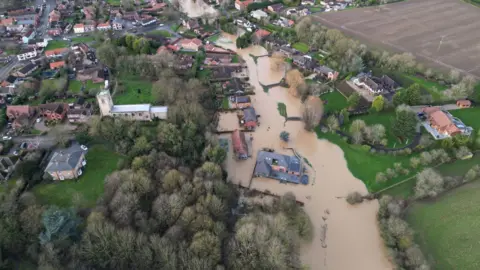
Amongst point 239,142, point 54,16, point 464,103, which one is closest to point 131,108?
point 239,142

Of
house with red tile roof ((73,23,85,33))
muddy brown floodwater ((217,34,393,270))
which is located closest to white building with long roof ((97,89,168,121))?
muddy brown floodwater ((217,34,393,270))

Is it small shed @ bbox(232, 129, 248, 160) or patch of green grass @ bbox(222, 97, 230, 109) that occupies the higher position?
small shed @ bbox(232, 129, 248, 160)

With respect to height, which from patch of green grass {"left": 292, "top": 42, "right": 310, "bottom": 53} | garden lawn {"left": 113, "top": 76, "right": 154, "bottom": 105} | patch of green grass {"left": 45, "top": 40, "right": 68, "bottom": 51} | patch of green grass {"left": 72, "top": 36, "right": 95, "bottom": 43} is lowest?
patch of green grass {"left": 45, "top": 40, "right": 68, "bottom": 51}

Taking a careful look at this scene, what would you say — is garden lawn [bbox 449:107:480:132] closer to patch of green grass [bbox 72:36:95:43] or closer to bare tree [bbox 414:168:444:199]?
bare tree [bbox 414:168:444:199]

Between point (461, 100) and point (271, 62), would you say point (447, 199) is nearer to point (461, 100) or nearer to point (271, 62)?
point (461, 100)

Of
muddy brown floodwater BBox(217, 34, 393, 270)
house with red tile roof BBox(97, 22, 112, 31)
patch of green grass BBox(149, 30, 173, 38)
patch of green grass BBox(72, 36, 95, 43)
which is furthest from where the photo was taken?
house with red tile roof BBox(97, 22, 112, 31)

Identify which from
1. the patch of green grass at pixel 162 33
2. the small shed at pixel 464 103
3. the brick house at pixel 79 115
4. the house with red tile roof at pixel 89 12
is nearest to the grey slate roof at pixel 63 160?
the brick house at pixel 79 115

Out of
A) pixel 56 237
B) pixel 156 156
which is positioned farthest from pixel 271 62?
pixel 56 237
